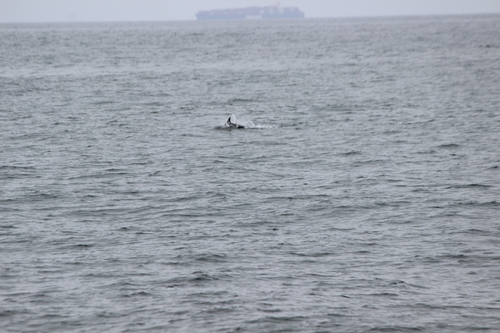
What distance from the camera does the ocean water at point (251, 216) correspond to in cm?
1783

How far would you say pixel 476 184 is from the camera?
29328mm

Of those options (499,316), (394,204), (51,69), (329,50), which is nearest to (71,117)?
(394,204)

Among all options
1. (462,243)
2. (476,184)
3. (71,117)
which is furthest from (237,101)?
(462,243)

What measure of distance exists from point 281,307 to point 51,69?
75.0 m

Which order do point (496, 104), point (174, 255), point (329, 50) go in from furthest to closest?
point (329, 50)
point (496, 104)
point (174, 255)

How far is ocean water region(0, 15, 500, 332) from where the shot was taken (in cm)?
1783

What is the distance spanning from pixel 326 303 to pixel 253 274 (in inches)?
99.0

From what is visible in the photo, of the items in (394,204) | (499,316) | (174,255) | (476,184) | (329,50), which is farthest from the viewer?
(329,50)

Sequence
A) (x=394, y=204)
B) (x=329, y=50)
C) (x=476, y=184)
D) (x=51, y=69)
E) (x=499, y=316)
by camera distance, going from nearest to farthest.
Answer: (x=499, y=316), (x=394, y=204), (x=476, y=184), (x=51, y=69), (x=329, y=50)

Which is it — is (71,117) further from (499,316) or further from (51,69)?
(51,69)

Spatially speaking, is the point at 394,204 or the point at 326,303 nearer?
the point at 326,303

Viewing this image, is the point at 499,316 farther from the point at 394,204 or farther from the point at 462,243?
the point at 394,204

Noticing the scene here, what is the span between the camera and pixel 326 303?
59.2 ft

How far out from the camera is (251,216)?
82.7 feet
